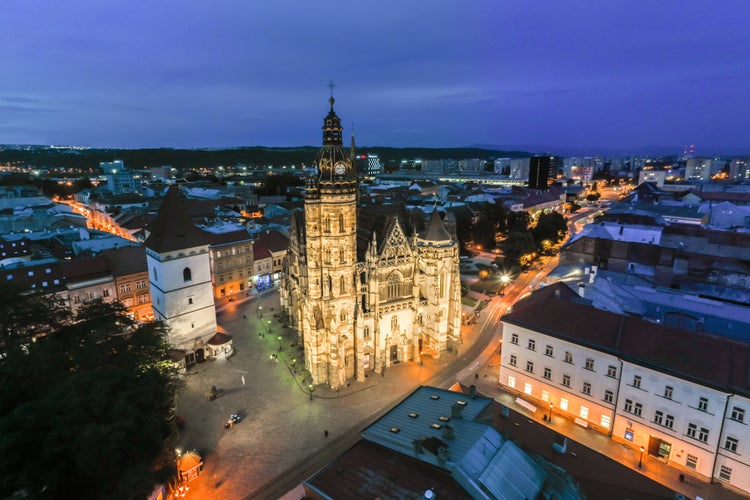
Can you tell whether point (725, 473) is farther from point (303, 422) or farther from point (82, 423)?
point (82, 423)

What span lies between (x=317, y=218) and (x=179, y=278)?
21765mm

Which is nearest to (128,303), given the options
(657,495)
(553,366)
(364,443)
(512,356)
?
(364,443)

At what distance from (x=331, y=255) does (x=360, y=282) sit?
573 cm

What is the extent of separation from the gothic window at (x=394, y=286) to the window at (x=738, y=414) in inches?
1289

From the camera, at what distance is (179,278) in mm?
51031

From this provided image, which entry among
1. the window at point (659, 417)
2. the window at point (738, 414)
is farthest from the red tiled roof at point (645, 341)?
the window at point (659, 417)

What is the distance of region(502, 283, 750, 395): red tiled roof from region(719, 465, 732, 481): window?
7.50 m

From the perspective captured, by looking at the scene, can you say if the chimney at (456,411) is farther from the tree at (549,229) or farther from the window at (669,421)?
the tree at (549,229)

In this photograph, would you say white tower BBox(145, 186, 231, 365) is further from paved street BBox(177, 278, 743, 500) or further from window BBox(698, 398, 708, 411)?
window BBox(698, 398, 708, 411)

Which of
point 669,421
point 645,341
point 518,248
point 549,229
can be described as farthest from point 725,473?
point 549,229

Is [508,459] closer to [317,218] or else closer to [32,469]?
[32,469]

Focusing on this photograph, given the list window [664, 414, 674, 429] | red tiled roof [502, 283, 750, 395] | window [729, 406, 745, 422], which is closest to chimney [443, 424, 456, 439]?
red tiled roof [502, 283, 750, 395]

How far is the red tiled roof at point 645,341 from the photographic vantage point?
3150cm

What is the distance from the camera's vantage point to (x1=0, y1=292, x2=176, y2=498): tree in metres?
22.1
